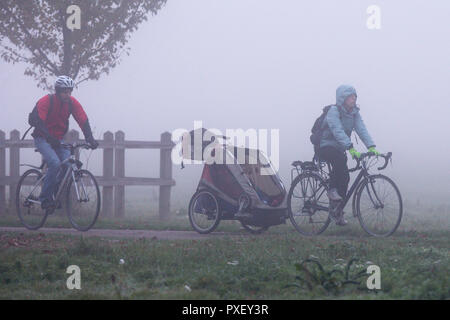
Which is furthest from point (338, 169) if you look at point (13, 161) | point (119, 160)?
point (13, 161)

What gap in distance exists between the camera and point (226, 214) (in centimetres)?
1034

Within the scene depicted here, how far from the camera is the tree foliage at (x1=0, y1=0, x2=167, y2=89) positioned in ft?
48.2

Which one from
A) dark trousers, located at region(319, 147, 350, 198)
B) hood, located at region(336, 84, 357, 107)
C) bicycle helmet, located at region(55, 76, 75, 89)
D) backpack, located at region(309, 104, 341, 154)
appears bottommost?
dark trousers, located at region(319, 147, 350, 198)


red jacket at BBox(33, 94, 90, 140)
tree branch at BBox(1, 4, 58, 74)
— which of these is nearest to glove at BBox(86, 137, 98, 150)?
red jacket at BBox(33, 94, 90, 140)

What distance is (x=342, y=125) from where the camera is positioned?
9.88 m

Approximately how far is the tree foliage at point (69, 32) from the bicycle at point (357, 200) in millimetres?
6436

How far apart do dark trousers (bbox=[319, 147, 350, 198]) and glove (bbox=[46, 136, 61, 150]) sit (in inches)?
150

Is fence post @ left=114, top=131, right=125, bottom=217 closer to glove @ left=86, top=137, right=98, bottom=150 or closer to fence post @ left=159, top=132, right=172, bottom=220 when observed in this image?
fence post @ left=159, top=132, right=172, bottom=220

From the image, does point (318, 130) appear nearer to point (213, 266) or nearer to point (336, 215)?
point (336, 215)

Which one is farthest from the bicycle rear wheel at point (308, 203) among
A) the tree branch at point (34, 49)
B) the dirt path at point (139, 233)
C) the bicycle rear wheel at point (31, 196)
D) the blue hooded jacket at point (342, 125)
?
the tree branch at point (34, 49)

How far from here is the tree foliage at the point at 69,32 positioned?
1470cm

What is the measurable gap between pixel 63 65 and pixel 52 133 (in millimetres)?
4964
